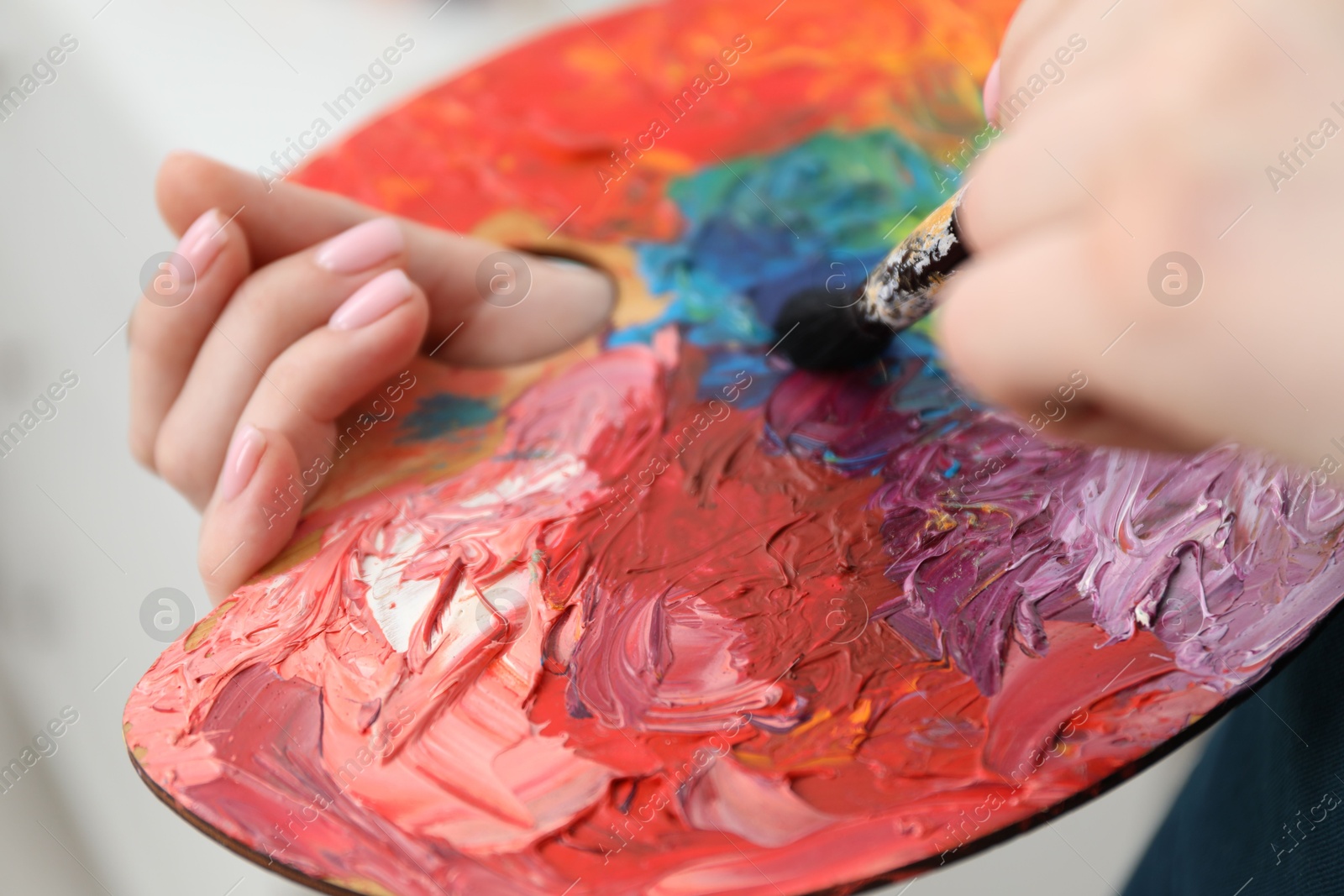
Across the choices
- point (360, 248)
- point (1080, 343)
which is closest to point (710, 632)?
point (1080, 343)

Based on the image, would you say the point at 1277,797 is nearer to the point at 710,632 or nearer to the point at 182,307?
the point at 710,632

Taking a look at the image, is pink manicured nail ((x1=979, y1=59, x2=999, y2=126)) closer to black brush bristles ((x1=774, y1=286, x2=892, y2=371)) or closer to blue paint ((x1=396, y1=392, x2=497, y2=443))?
black brush bristles ((x1=774, y1=286, x2=892, y2=371))

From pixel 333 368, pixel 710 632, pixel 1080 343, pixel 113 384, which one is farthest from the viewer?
pixel 113 384

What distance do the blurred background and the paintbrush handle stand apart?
28cm

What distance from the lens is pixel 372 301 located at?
456mm

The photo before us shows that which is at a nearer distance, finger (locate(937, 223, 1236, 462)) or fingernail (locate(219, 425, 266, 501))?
finger (locate(937, 223, 1236, 462))

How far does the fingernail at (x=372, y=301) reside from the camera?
45 centimetres

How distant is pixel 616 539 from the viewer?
385 millimetres

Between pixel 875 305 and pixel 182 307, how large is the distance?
345 mm

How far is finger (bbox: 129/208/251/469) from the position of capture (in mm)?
452

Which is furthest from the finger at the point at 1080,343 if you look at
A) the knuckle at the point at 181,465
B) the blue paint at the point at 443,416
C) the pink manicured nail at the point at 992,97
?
the knuckle at the point at 181,465

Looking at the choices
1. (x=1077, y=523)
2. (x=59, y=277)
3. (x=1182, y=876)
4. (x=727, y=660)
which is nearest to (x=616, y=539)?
(x=727, y=660)

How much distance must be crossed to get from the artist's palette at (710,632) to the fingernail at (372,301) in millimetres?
52

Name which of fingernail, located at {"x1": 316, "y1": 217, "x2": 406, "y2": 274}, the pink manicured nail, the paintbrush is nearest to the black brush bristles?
the paintbrush
